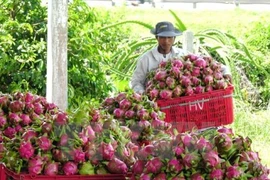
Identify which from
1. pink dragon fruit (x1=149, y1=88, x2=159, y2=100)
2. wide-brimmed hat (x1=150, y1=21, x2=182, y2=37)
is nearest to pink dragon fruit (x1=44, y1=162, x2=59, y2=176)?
pink dragon fruit (x1=149, y1=88, x2=159, y2=100)

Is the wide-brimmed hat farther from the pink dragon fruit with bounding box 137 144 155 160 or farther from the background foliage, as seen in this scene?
the pink dragon fruit with bounding box 137 144 155 160

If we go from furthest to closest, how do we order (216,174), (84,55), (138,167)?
1. (84,55)
2. (138,167)
3. (216,174)

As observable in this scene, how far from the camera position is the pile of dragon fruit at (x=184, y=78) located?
16.0 ft

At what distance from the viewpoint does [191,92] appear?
488 cm

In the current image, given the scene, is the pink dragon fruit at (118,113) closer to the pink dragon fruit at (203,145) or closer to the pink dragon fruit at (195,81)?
the pink dragon fruit at (203,145)

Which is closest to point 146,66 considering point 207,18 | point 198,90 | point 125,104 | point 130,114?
point 198,90

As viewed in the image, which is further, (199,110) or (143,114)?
Answer: (199,110)

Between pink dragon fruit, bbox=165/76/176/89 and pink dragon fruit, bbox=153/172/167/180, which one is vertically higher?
pink dragon fruit, bbox=165/76/176/89

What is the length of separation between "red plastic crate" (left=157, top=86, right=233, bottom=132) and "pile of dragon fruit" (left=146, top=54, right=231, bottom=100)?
0.14 feet

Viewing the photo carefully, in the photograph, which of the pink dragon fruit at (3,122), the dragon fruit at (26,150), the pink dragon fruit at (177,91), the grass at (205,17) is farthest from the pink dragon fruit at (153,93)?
the grass at (205,17)

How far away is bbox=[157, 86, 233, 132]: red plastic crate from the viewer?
4793 millimetres

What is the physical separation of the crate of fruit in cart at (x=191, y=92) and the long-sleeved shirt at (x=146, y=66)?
0.42 ft

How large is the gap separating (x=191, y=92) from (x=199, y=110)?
13 centimetres

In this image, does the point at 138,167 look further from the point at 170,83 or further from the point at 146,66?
the point at 146,66
